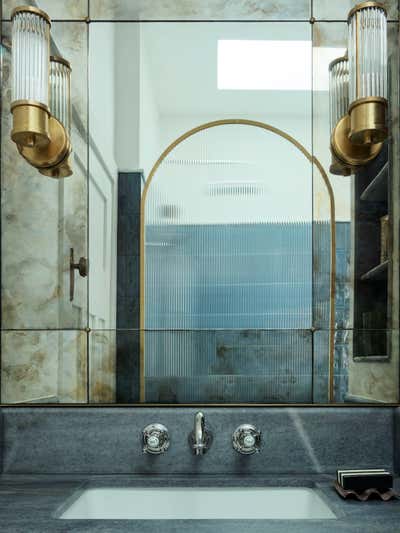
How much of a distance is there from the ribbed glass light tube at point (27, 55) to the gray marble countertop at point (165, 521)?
93cm

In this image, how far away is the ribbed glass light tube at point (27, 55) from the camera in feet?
4.97

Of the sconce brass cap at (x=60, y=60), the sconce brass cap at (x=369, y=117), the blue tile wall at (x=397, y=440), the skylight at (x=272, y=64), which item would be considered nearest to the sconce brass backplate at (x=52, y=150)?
the sconce brass cap at (x=60, y=60)

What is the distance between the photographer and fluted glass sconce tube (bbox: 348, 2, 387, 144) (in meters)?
1.53

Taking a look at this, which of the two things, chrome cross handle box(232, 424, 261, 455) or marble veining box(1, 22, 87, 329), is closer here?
chrome cross handle box(232, 424, 261, 455)

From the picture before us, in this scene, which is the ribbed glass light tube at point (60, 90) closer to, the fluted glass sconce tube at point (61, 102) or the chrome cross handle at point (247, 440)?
the fluted glass sconce tube at point (61, 102)

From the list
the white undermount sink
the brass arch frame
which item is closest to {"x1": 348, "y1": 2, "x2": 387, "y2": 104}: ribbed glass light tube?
the brass arch frame

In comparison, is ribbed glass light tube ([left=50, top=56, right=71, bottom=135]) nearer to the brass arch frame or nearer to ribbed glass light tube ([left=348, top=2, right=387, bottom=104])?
the brass arch frame

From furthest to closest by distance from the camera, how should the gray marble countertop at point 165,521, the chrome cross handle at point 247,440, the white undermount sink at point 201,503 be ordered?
1. the chrome cross handle at point 247,440
2. the white undermount sink at point 201,503
3. the gray marble countertop at point 165,521

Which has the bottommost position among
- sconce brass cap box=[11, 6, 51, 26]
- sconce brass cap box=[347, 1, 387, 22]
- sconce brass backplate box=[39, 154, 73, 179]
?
sconce brass backplate box=[39, 154, 73, 179]

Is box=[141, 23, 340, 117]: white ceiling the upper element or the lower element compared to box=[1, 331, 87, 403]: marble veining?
upper

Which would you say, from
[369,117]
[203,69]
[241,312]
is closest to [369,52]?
[369,117]

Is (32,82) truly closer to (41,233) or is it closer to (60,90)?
(60,90)

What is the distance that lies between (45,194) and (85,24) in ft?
1.55

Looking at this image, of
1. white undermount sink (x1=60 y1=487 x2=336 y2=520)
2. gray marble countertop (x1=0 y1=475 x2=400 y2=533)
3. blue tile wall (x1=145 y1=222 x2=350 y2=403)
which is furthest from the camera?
blue tile wall (x1=145 y1=222 x2=350 y2=403)
